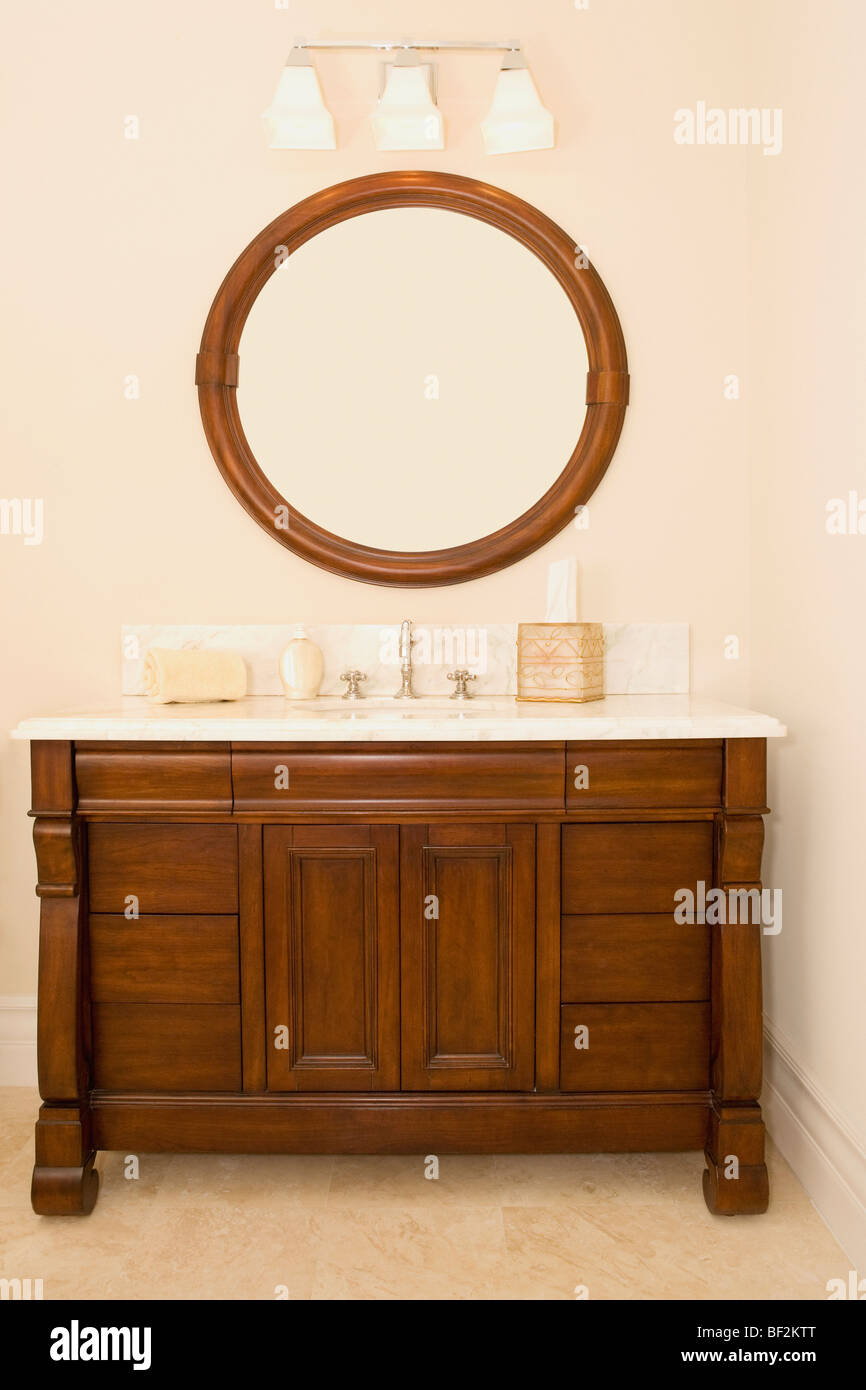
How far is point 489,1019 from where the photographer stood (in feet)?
6.16

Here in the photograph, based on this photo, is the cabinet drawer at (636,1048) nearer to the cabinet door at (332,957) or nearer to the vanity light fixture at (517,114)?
the cabinet door at (332,957)

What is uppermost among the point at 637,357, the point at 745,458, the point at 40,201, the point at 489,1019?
the point at 40,201

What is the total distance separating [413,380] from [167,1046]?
59.1 inches

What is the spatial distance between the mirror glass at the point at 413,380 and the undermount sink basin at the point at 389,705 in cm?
37

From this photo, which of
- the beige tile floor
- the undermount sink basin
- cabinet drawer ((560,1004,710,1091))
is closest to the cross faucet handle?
the undermount sink basin

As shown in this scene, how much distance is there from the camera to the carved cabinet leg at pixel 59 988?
1845mm

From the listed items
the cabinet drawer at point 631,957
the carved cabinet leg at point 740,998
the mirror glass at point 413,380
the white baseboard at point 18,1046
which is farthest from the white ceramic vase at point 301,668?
the white baseboard at point 18,1046

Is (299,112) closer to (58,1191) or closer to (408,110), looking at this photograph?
(408,110)

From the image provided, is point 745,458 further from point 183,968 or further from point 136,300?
point 183,968

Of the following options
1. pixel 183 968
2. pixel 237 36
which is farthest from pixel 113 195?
pixel 183 968

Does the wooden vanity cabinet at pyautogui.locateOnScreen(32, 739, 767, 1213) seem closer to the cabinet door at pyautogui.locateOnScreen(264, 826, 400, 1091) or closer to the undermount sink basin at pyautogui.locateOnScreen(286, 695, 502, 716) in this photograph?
the cabinet door at pyautogui.locateOnScreen(264, 826, 400, 1091)

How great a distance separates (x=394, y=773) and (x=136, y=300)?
1314mm

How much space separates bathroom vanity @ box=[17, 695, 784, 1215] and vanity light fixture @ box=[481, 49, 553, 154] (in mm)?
1293

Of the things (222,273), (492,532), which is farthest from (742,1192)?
(222,273)
